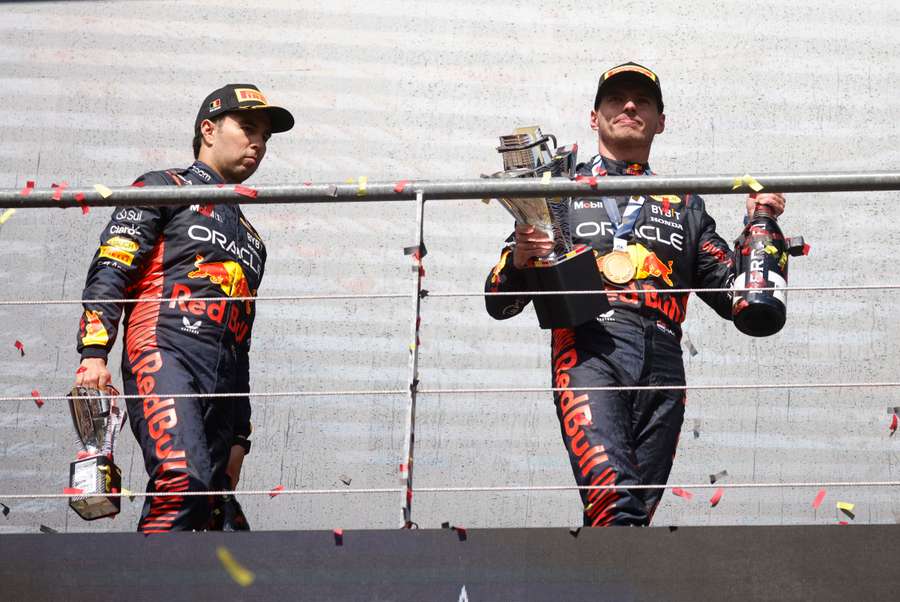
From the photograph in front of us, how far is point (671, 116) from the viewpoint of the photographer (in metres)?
5.20

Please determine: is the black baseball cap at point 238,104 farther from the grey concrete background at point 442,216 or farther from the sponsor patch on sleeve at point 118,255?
the grey concrete background at point 442,216

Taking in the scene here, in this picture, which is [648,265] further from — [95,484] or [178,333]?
[95,484]

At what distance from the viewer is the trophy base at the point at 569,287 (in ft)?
9.91

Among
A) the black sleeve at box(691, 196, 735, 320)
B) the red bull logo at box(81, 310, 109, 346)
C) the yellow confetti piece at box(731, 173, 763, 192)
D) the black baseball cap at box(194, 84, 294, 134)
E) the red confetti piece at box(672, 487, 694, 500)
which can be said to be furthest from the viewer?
the red confetti piece at box(672, 487, 694, 500)

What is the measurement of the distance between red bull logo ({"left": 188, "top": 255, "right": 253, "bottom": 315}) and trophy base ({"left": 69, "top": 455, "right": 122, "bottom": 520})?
1.78 feet

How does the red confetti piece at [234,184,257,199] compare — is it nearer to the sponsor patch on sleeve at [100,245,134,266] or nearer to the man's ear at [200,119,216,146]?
the sponsor patch on sleeve at [100,245,134,266]

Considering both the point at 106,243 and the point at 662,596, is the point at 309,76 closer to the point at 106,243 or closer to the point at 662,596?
the point at 106,243

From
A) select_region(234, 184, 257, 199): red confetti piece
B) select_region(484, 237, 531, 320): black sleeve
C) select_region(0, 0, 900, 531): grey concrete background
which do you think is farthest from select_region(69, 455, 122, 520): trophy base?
select_region(0, 0, 900, 531): grey concrete background

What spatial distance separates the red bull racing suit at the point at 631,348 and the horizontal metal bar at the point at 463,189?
39 cm

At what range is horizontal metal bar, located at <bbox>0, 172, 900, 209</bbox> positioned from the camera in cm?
272

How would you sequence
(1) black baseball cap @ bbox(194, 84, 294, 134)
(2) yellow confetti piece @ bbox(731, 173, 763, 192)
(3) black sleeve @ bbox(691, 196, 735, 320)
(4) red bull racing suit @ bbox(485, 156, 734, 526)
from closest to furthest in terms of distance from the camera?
(2) yellow confetti piece @ bbox(731, 173, 763, 192) < (4) red bull racing suit @ bbox(485, 156, 734, 526) < (3) black sleeve @ bbox(691, 196, 735, 320) < (1) black baseball cap @ bbox(194, 84, 294, 134)

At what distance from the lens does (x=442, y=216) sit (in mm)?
5074

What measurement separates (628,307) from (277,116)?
111 centimetres

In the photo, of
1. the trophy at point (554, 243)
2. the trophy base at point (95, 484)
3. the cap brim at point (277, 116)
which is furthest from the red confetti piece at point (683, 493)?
the trophy base at point (95, 484)
